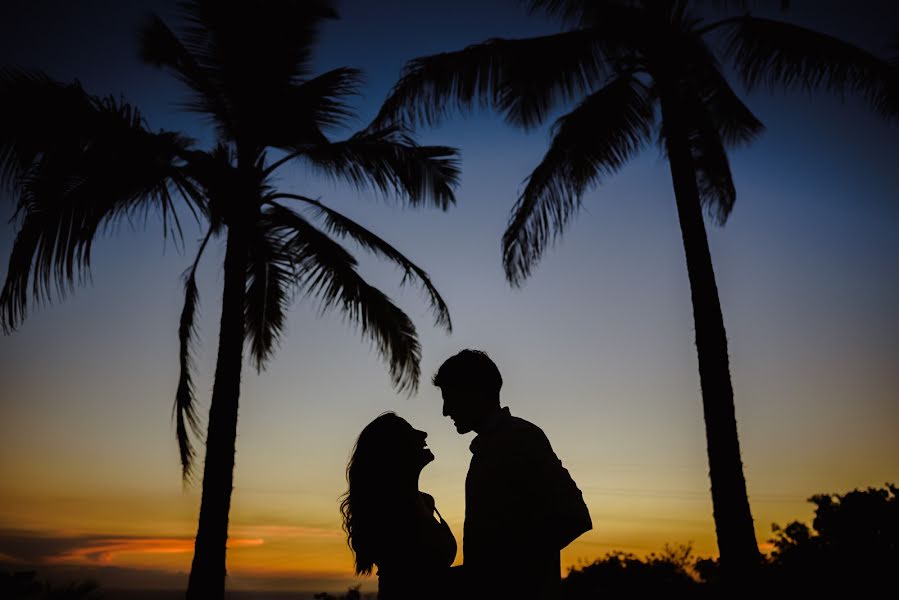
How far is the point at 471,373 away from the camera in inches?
115

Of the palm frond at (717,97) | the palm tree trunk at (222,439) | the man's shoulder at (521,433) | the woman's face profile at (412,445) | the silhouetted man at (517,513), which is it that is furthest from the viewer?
the palm frond at (717,97)

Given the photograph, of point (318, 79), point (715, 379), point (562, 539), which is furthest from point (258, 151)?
point (562, 539)

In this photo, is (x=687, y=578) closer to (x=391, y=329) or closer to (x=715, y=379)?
(x=715, y=379)

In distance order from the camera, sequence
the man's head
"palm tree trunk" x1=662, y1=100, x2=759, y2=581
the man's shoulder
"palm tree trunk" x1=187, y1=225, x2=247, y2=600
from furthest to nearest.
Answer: "palm tree trunk" x1=187, y1=225, x2=247, y2=600 < "palm tree trunk" x1=662, y1=100, x2=759, y2=581 < the man's head < the man's shoulder

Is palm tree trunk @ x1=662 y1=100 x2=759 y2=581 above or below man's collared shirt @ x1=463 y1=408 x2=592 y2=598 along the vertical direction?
above

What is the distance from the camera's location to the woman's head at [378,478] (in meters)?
3.00

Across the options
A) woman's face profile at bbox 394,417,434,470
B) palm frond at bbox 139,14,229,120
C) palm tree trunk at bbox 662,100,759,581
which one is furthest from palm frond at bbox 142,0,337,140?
woman's face profile at bbox 394,417,434,470

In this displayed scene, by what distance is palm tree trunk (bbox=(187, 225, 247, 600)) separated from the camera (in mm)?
8352

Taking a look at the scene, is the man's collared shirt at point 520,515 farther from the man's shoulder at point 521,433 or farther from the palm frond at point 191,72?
the palm frond at point 191,72

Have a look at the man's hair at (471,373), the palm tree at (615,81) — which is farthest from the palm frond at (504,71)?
the man's hair at (471,373)

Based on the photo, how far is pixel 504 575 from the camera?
8.32ft

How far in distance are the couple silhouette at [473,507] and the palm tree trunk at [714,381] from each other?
5.86m

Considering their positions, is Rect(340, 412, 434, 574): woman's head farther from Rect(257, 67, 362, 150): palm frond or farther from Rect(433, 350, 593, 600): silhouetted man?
Rect(257, 67, 362, 150): palm frond

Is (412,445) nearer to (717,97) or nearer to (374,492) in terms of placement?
(374,492)
